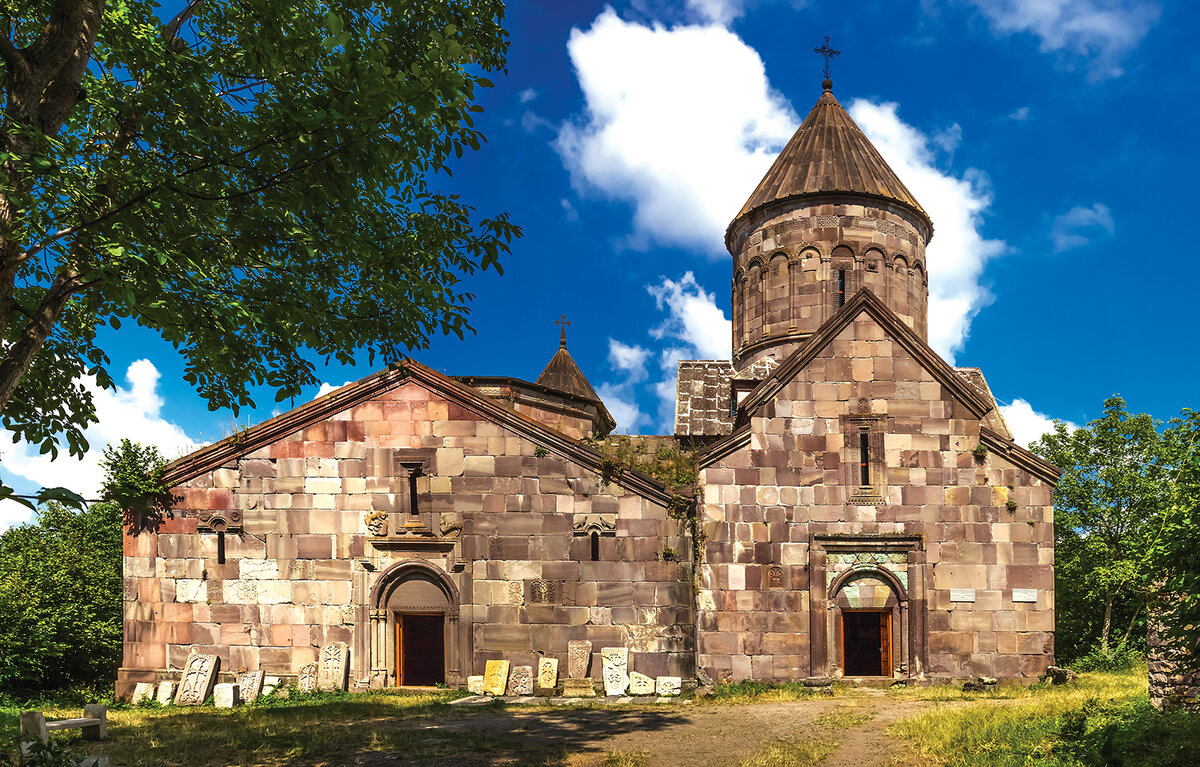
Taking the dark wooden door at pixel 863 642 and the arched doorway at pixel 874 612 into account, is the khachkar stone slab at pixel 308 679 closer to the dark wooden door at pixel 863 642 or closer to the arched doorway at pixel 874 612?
the arched doorway at pixel 874 612

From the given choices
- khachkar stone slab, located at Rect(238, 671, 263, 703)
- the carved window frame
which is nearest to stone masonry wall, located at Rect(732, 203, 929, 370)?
the carved window frame

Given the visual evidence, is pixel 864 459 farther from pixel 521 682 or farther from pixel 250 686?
pixel 250 686

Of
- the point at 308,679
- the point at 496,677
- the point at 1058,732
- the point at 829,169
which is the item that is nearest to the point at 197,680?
the point at 308,679

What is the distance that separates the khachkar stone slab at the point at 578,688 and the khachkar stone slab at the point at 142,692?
7342mm

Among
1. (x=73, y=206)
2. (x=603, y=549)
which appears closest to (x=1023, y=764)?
(x=603, y=549)

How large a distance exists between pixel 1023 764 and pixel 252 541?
1247 centimetres

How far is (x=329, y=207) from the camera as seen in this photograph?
725cm

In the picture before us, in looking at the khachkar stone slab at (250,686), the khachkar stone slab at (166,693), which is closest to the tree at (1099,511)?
the khachkar stone slab at (250,686)

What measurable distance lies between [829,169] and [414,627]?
14462mm

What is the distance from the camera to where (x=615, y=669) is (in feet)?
44.8

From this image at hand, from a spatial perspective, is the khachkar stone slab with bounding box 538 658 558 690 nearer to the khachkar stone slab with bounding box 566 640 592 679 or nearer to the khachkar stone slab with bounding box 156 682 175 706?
the khachkar stone slab with bounding box 566 640 592 679

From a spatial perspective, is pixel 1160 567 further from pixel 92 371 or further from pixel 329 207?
pixel 92 371

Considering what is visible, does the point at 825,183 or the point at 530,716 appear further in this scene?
the point at 825,183

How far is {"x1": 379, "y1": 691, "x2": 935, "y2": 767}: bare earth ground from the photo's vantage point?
9.30 m
